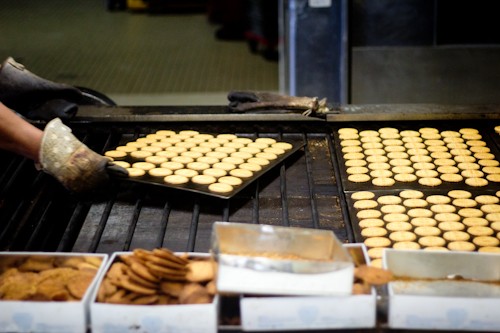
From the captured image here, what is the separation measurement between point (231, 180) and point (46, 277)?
102cm

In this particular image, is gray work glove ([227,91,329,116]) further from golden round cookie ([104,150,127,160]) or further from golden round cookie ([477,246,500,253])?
golden round cookie ([477,246,500,253])

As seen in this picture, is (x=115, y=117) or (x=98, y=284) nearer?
(x=98, y=284)

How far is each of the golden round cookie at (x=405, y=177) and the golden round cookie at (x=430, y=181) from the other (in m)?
0.03

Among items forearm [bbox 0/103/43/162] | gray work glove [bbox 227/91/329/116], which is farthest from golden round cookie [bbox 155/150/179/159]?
forearm [bbox 0/103/43/162]

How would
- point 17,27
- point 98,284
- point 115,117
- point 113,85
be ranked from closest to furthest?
1. point 98,284
2. point 115,117
3. point 113,85
4. point 17,27

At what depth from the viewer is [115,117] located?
10.7ft

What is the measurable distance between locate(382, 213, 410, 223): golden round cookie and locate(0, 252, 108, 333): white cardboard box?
1.22 metres

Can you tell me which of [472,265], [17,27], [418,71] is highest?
[472,265]

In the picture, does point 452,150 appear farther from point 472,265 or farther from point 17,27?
point 17,27

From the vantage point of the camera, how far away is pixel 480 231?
236cm

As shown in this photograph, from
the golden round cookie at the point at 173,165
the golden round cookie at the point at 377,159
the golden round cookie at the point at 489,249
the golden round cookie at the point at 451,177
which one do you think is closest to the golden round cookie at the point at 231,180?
the golden round cookie at the point at 173,165

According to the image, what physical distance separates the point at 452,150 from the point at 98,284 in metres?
1.93

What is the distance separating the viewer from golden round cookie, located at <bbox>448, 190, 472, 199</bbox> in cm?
262

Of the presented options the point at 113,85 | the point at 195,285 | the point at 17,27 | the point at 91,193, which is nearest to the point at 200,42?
the point at 113,85
